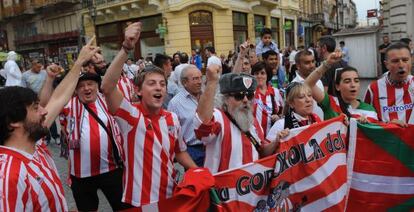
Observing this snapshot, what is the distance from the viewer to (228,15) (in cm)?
2477

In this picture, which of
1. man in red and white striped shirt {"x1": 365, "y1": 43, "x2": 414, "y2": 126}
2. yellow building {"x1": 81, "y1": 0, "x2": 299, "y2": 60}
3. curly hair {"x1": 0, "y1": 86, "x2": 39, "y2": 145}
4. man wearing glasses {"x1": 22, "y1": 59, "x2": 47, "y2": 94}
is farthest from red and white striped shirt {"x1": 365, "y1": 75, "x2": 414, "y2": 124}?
yellow building {"x1": 81, "y1": 0, "x2": 299, "y2": 60}

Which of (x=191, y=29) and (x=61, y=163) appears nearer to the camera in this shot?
(x=61, y=163)

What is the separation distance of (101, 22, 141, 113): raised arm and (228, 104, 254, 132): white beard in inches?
35.1

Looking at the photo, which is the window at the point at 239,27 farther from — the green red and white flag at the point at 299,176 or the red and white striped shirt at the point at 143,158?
the red and white striped shirt at the point at 143,158

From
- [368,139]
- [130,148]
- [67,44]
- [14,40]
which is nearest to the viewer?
[130,148]

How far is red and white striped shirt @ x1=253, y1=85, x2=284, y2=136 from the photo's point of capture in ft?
15.5

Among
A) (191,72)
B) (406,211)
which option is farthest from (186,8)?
(406,211)

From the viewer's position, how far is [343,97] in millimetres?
3998

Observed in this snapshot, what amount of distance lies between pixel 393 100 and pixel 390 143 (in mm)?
993

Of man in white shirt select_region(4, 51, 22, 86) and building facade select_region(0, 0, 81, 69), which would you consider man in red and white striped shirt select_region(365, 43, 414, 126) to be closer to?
man in white shirt select_region(4, 51, 22, 86)

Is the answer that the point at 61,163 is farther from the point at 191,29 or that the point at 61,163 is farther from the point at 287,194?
the point at 191,29

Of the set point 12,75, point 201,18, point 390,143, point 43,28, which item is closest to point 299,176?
point 390,143

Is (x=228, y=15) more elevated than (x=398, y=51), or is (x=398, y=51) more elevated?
(x=228, y=15)

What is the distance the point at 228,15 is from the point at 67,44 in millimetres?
14317
